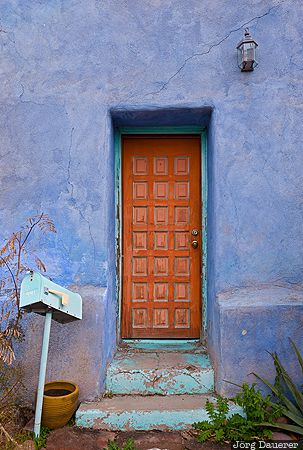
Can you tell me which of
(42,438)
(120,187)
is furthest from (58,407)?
(120,187)

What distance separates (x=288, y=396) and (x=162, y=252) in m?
1.73

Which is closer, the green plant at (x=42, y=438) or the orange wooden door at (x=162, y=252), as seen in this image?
the green plant at (x=42, y=438)

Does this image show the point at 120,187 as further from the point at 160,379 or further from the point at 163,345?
the point at 160,379

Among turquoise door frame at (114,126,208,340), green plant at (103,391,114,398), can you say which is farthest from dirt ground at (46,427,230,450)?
turquoise door frame at (114,126,208,340)

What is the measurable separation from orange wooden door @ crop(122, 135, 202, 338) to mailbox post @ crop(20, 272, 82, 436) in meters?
1.10

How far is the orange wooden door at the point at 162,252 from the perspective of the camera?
4477 millimetres

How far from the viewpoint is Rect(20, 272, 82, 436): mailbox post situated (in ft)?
10.4

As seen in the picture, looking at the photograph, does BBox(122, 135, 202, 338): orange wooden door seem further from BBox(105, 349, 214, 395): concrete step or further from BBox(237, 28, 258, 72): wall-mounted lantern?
BBox(237, 28, 258, 72): wall-mounted lantern

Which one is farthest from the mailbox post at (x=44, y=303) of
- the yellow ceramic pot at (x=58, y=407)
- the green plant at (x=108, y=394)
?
the green plant at (x=108, y=394)

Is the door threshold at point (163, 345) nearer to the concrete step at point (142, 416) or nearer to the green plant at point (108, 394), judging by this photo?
the green plant at point (108, 394)

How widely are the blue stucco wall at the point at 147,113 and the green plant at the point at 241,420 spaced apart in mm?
504

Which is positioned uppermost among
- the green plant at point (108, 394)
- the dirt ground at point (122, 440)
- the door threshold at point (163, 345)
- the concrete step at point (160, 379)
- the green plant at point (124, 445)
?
the door threshold at point (163, 345)

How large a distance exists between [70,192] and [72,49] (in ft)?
4.33

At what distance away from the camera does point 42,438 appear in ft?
11.0
